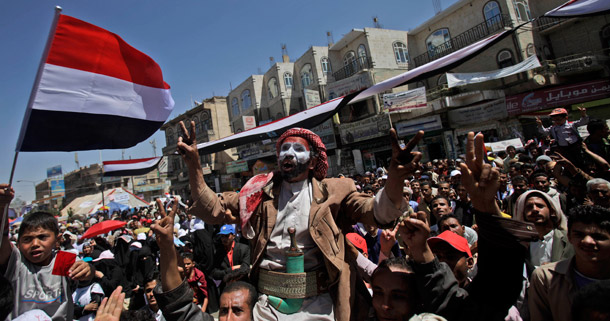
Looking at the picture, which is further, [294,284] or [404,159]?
[294,284]

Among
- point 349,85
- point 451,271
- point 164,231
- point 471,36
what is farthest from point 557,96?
point 164,231

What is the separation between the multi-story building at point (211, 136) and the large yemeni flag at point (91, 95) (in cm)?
2953

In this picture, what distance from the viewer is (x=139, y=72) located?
378cm

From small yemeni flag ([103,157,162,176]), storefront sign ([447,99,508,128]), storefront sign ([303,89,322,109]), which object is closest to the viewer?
small yemeni flag ([103,157,162,176])

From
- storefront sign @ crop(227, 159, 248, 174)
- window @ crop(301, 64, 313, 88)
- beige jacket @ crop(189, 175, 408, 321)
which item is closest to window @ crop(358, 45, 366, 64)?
window @ crop(301, 64, 313, 88)

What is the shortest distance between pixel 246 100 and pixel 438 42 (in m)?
19.8

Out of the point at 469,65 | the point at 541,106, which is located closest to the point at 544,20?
the point at 469,65

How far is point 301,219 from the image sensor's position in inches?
95.0

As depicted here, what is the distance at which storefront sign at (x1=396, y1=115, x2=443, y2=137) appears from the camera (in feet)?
65.6

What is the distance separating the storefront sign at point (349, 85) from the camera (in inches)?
930

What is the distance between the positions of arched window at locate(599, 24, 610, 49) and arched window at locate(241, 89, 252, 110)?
27.6 metres

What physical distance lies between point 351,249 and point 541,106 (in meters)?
18.7

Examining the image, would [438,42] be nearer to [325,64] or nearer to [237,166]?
[325,64]

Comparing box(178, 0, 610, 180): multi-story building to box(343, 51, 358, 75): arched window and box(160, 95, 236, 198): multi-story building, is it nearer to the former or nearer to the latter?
box(343, 51, 358, 75): arched window
